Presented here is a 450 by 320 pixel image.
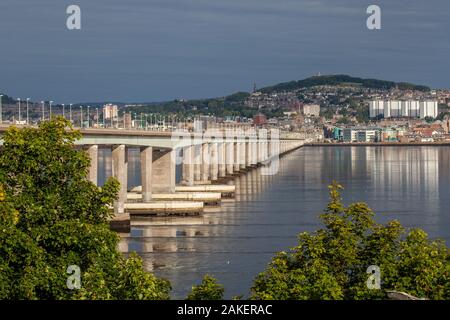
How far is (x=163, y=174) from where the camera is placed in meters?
90.0

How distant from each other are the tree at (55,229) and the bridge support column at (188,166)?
74410 mm

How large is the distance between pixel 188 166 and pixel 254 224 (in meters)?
32.9

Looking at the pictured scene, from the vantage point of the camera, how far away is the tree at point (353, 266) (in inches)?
806

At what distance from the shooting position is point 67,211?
23047 millimetres

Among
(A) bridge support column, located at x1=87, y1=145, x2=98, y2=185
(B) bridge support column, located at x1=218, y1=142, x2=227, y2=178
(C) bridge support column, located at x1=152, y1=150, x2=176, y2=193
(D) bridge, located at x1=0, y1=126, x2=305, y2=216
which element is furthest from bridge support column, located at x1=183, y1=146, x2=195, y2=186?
(A) bridge support column, located at x1=87, y1=145, x2=98, y2=185

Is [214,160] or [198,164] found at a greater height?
[214,160]

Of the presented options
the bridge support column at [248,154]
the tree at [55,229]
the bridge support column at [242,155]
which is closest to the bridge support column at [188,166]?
the bridge support column at [242,155]

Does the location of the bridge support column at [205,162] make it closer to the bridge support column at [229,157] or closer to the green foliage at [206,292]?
the bridge support column at [229,157]

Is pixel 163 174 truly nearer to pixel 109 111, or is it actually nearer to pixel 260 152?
pixel 109 111

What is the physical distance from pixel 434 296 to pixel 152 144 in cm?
6772

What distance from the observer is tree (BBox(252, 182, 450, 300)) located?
20484 millimetres

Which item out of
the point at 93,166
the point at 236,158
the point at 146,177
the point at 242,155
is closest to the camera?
the point at 93,166

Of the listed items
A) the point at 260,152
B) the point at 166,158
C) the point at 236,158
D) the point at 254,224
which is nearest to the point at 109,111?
the point at 236,158

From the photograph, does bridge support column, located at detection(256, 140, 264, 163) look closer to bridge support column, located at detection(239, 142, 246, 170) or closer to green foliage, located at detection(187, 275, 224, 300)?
bridge support column, located at detection(239, 142, 246, 170)
